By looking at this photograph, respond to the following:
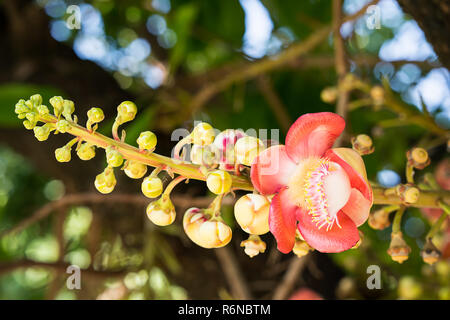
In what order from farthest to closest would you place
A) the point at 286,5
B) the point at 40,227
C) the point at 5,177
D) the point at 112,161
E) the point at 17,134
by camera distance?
1. the point at 5,177
2. the point at 40,227
3. the point at 17,134
4. the point at 286,5
5. the point at 112,161

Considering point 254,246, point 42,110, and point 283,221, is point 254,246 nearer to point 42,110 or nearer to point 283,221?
point 283,221

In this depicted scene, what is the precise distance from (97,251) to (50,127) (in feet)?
2.68

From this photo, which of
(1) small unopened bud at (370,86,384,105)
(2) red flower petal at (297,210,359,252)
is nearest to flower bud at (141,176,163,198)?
(2) red flower petal at (297,210,359,252)

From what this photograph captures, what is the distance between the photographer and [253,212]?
34 centimetres

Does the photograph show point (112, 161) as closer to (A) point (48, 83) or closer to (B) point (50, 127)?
(B) point (50, 127)

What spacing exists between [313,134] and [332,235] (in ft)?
0.26

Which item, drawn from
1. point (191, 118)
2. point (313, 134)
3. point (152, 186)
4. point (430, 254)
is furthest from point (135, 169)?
point (191, 118)

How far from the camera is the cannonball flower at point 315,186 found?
35 cm

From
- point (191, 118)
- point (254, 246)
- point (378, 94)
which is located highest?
point (191, 118)

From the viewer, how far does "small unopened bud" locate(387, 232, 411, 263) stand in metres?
0.39

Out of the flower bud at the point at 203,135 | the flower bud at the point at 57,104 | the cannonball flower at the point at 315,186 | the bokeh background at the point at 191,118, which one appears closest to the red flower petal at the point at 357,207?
the cannonball flower at the point at 315,186

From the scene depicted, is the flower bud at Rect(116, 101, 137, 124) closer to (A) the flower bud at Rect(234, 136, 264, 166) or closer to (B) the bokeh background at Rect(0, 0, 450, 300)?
(A) the flower bud at Rect(234, 136, 264, 166)

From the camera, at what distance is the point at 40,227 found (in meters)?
1.46
